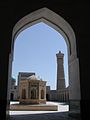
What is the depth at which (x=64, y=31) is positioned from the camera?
7.23 metres

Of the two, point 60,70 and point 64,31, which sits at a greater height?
point 60,70

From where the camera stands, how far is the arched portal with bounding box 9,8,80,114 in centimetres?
614

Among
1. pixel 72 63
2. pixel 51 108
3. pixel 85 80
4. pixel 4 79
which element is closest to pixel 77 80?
pixel 85 80

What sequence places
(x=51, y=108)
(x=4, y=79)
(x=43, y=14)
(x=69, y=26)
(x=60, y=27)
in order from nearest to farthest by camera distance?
(x=4, y=79)
(x=69, y=26)
(x=43, y=14)
(x=60, y=27)
(x=51, y=108)

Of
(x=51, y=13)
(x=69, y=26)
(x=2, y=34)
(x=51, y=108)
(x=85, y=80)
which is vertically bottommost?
(x=51, y=108)

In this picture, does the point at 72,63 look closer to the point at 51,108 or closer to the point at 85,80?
the point at 85,80

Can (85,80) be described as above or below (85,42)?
below

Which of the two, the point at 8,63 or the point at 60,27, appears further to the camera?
the point at 60,27

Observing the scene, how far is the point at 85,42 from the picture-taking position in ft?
19.7

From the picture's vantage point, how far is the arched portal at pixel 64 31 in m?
6.14

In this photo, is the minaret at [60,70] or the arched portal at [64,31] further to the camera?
the minaret at [60,70]

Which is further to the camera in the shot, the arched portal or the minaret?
the minaret

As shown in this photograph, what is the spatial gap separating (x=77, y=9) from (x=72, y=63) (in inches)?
67.0

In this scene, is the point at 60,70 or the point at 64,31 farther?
the point at 60,70
